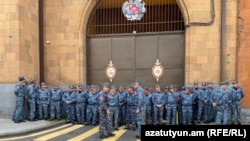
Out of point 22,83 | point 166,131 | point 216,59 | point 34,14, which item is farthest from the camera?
point 34,14

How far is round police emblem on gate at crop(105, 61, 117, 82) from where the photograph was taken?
43.5 feet

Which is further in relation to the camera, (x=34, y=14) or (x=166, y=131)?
(x=34, y=14)

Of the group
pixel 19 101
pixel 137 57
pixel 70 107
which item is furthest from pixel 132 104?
pixel 19 101

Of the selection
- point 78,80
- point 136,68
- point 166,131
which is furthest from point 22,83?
point 166,131

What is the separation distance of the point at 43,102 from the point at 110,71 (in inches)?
139

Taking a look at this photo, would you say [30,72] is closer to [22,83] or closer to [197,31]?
[22,83]

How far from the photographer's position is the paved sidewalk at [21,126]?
8.82 m

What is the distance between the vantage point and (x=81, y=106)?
35.6 feet

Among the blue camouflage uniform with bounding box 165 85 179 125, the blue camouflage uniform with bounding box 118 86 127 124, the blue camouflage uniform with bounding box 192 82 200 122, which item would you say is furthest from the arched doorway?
Answer: the blue camouflage uniform with bounding box 165 85 179 125

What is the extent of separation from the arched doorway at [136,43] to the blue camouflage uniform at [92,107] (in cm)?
282

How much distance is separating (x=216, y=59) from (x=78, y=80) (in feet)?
19.7

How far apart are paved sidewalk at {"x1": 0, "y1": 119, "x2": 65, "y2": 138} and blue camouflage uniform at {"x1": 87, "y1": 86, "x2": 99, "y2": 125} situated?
111cm

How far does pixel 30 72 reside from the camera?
12.1 meters

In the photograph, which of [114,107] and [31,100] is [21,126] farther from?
[114,107]
